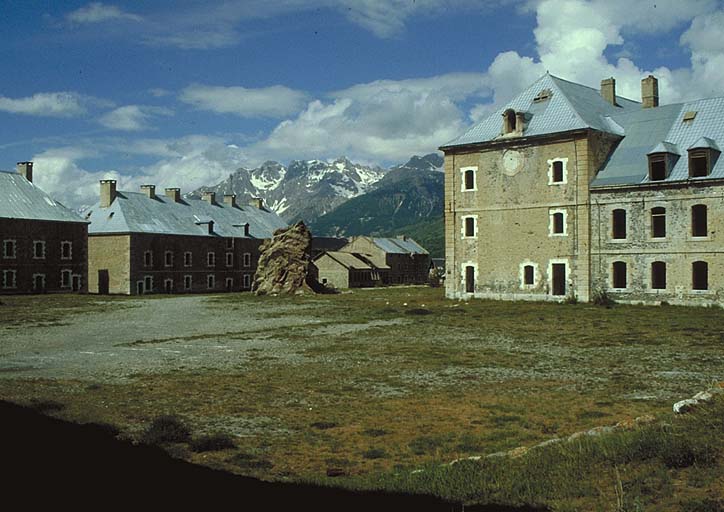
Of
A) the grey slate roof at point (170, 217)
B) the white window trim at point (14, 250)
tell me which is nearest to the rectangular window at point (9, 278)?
the white window trim at point (14, 250)

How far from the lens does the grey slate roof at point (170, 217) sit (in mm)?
60031

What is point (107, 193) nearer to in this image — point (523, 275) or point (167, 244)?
point (167, 244)

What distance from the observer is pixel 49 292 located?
53031mm

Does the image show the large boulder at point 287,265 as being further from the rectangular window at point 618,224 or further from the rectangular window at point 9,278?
the rectangular window at point 618,224

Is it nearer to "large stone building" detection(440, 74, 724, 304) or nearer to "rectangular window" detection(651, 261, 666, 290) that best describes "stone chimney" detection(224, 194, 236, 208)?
"large stone building" detection(440, 74, 724, 304)

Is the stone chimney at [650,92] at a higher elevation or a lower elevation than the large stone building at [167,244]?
higher

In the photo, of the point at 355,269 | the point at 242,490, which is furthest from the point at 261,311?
the point at 355,269

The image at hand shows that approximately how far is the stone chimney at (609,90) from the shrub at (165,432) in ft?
135

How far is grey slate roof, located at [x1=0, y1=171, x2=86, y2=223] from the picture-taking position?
5134 cm

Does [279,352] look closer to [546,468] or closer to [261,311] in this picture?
[546,468]

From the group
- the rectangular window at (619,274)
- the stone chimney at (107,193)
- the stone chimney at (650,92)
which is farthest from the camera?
the stone chimney at (107,193)

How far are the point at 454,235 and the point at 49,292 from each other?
101ft

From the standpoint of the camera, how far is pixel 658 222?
3566cm

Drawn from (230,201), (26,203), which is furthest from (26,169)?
(230,201)
